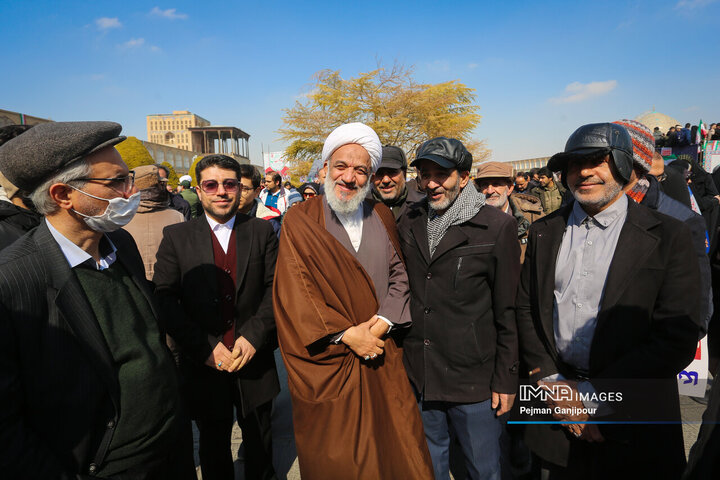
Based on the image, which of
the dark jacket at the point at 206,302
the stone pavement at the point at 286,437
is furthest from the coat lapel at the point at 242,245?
the stone pavement at the point at 286,437

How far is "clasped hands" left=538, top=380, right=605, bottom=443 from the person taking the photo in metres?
1.78

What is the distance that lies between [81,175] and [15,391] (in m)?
0.76

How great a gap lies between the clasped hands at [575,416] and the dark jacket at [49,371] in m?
1.95

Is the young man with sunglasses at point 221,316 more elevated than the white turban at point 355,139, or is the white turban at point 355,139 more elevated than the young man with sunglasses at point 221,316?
the white turban at point 355,139

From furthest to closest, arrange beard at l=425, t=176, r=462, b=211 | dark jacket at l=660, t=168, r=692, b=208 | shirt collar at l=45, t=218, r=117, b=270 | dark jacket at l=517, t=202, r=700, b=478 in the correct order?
dark jacket at l=660, t=168, r=692, b=208, beard at l=425, t=176, r=462, b=211, dark jacket at l=517, t=202, r=700, b=478, shirt collar at l=45, t=218, r=117, b=270

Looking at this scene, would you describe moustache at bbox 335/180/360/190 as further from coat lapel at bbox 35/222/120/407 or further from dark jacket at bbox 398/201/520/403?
coat lapel at bbox 35/222/120/407

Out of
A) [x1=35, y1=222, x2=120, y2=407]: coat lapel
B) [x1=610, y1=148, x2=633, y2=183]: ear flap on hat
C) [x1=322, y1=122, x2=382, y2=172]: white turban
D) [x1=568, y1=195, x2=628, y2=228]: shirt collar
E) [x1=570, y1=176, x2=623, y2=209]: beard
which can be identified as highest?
[x1=322, y1=122, x2=382, y2=172]: white turban

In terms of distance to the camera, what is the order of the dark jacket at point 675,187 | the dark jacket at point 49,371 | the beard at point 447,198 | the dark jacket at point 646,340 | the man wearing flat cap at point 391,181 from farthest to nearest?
the man wearing flat cap at point 391,181, the dark jacket at point 675,187, the beard at point 447,198, the dark jacket at point 646,340, the dark jacket at point 49,371

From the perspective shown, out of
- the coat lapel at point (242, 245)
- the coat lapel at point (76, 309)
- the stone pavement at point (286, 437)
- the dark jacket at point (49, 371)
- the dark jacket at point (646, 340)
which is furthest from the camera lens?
the stone pavement at point (286, 437)

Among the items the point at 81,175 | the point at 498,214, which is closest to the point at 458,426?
the point at 498,214

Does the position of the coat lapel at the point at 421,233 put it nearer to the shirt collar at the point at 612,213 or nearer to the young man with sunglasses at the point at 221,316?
the shirt collar at the point at 612,213

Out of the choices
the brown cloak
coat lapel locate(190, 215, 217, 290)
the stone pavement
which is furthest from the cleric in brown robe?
the stone pavement

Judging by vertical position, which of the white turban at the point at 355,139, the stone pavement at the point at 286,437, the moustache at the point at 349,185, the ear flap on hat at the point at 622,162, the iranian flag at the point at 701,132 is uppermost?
the iranian flag at the point at 701,132

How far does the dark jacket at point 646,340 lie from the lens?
1.63 m
